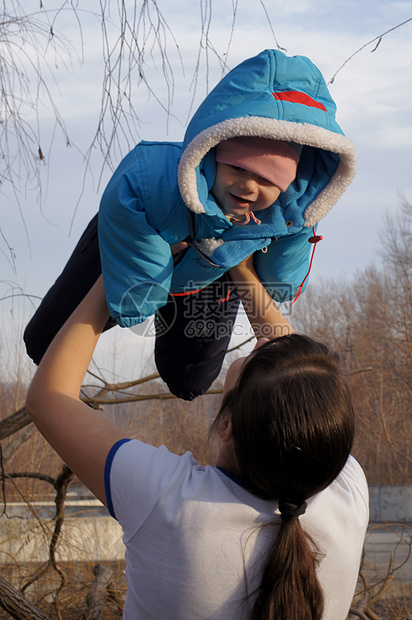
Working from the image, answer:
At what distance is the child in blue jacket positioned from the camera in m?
1.56

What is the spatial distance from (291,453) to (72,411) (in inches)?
15.9

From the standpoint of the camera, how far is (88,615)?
2713mm

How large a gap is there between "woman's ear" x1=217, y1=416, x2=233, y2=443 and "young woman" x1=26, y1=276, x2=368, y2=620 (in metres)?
0.05

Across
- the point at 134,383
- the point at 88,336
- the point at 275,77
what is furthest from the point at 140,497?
the point at 134,383

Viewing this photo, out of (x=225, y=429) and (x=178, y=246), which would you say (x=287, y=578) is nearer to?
(x=225, y=429)

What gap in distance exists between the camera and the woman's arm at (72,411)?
1.12m

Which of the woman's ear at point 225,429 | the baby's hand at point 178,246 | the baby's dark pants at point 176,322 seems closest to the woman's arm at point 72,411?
the woman's ear at point 225,429

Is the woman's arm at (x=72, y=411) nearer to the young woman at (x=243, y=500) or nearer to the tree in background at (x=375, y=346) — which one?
the young woman at (x=243, y=500)

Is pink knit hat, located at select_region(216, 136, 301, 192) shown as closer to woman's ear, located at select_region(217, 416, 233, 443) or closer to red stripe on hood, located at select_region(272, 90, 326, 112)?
red stripe on hood, located at select_region(272, 90, 326, 112)

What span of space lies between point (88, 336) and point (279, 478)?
46 centimetres

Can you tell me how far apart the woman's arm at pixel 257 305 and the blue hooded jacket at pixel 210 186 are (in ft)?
0.41

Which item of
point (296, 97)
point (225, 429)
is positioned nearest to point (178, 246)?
point (296, 97)

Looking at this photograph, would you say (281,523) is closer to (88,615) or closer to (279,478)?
(279,478)

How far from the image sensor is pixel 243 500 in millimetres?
1117
